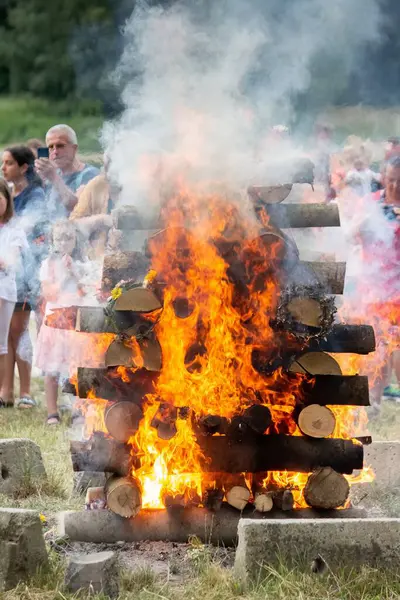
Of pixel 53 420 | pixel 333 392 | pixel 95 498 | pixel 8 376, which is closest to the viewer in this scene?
pixel 333 392

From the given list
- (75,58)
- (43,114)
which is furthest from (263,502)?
(75,58)

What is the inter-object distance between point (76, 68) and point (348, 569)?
3.83 metres

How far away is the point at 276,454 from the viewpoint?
4.55 meters

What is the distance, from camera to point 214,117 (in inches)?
192

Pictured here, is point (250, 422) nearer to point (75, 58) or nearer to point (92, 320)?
point (92, 320)

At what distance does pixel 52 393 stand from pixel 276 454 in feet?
11.9

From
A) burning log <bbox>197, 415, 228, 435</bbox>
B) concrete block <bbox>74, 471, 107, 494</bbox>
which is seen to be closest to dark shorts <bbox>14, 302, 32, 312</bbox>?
concrete block <bbox>74, 471, 107, 494</bbox>

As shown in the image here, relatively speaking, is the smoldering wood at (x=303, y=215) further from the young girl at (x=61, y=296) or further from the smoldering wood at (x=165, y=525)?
the young girl at (x=61, y=296)

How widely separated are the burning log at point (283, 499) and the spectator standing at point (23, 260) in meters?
4.37

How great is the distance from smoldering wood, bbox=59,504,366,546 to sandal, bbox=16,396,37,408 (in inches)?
156

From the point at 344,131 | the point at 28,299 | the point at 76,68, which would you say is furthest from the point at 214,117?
the point at 28,299

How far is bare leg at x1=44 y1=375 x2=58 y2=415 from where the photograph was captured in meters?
7.72

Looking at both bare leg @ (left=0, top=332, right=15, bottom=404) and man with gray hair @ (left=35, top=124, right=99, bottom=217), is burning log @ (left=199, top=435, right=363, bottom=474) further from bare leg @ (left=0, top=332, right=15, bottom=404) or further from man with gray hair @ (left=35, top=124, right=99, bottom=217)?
bare leg @ (left=0, top=332, right=15, bottom=404)

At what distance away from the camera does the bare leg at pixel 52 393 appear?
7719 mm
